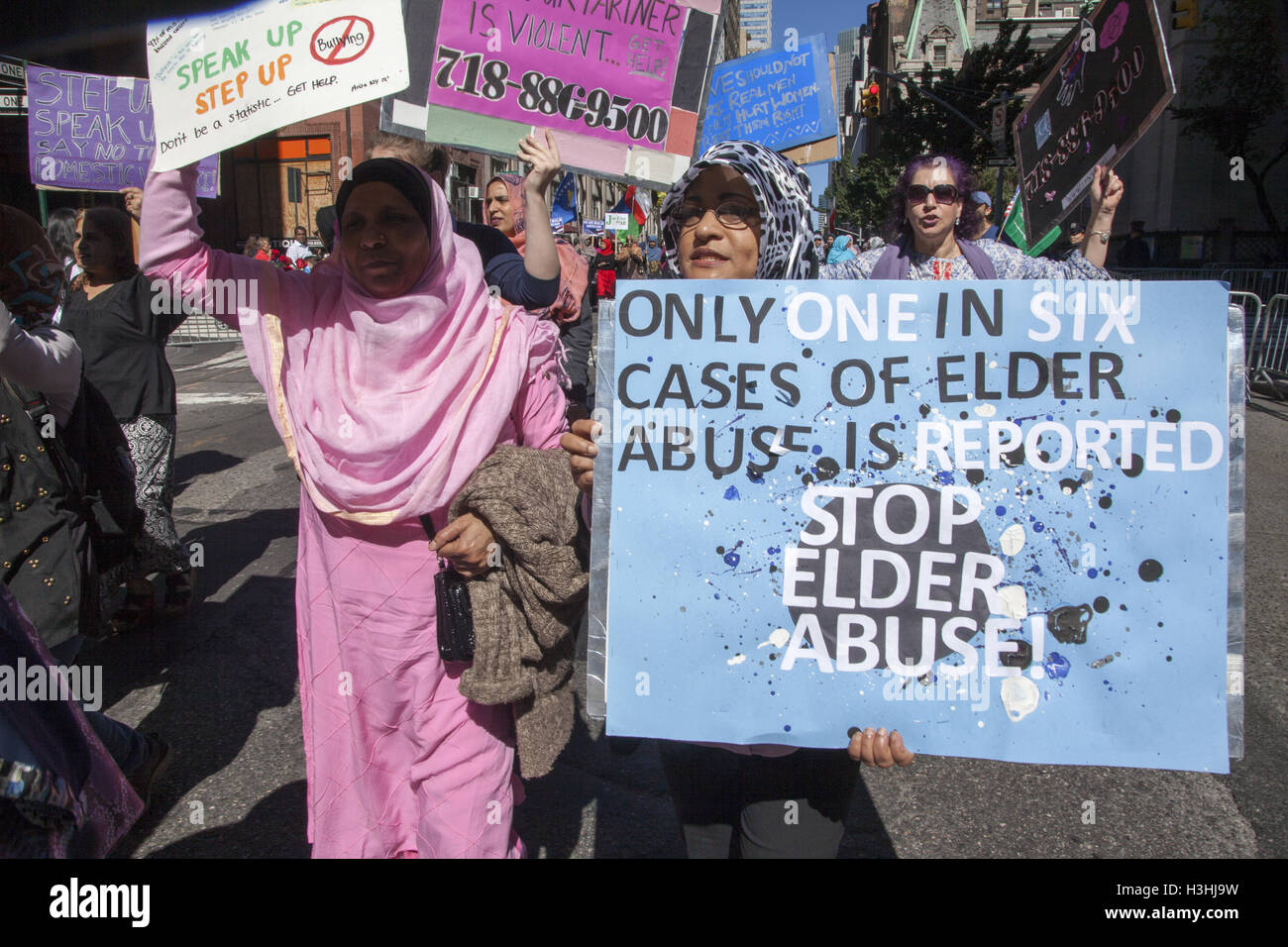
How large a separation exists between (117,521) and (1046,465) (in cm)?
291

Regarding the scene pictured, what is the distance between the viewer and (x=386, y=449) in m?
2.08

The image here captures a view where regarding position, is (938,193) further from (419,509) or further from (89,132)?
(89,132)

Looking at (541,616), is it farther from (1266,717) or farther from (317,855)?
(1266,717)

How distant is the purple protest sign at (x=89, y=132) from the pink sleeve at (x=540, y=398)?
323 cm

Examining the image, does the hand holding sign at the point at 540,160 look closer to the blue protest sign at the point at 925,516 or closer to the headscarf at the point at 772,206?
the headscarf at the point at 772,206

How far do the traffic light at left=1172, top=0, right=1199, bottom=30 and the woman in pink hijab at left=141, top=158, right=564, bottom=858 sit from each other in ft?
38.9

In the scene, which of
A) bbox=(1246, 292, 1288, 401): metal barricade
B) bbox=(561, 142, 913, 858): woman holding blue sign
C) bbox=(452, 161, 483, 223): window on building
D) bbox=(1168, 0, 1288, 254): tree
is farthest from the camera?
bbox=(1168, 0, 1288, 254): tree

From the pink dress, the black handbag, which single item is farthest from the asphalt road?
the black handbag

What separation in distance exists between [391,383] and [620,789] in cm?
181

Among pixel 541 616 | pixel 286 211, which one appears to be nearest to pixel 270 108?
pixel 541 616

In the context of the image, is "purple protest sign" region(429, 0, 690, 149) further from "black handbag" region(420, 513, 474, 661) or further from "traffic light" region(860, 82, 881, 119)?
"traffic light" region(860, 82, 881, 119)

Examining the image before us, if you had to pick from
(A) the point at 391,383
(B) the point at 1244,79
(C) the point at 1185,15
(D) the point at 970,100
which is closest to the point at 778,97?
(A) the point at 391,383

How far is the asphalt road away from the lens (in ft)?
9.42

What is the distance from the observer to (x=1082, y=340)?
5.28 ft
